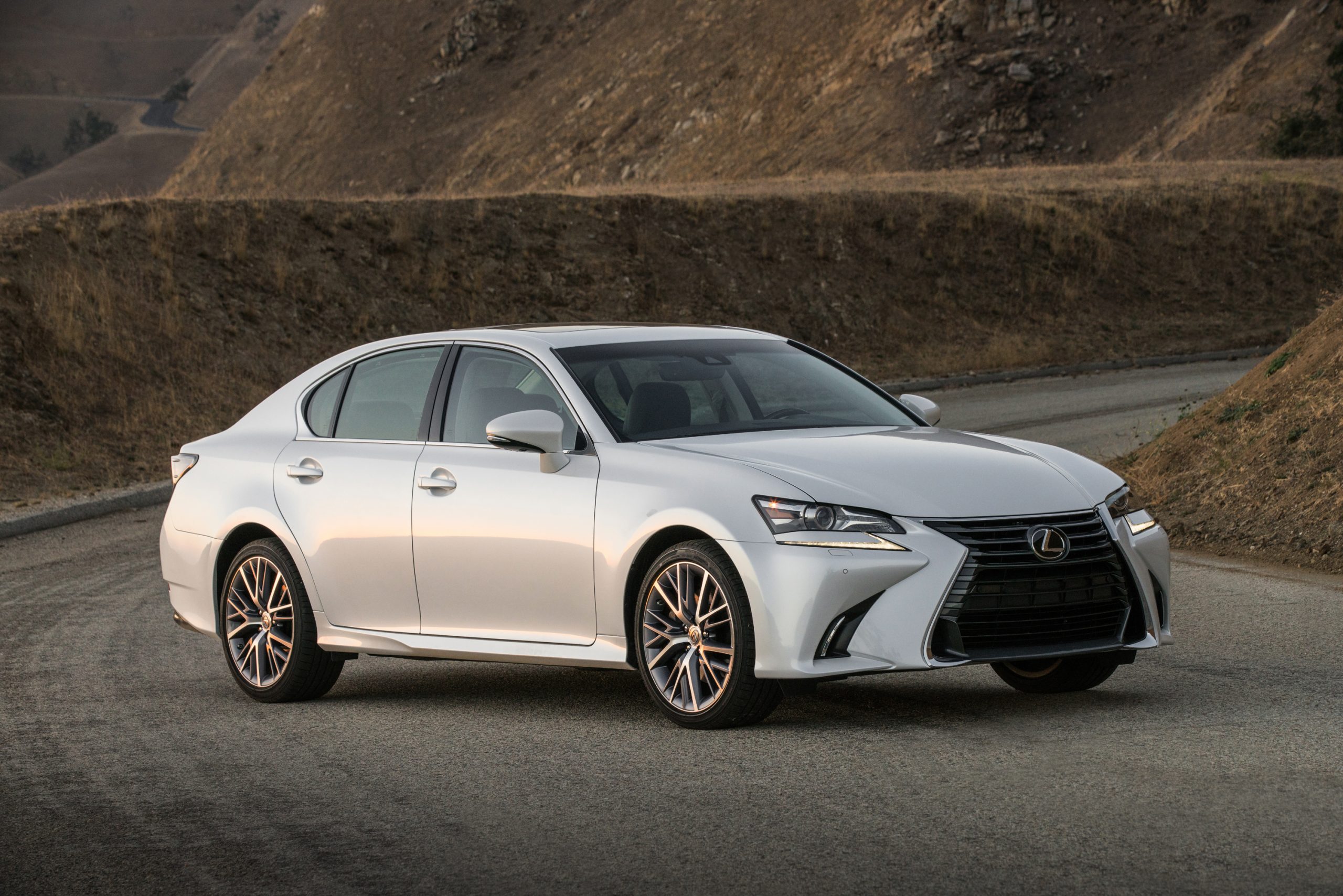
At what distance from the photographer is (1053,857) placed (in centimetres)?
500

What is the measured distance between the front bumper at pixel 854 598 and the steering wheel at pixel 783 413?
1.31 metres

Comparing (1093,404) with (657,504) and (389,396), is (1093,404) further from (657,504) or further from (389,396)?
(657,504)

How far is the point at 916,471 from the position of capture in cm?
673

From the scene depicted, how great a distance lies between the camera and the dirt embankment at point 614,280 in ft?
80.2

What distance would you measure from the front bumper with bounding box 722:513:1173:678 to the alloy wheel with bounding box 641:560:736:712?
0.21 m

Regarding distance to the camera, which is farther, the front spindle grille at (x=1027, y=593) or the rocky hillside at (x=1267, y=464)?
the rocky hillside at (x=1267, y=464)

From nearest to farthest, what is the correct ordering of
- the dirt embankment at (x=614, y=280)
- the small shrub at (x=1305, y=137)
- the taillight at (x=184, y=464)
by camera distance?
the taillight at (x=184, y=464), the dirt embankment at (x=614, y=280), the small shrub at (x=1305, y=137)

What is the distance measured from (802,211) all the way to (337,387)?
29428mm

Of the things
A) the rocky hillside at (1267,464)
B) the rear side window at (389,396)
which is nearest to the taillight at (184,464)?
the rear side window at (389,396)

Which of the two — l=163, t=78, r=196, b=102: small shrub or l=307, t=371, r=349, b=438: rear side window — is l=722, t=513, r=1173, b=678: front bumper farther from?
l=163, t=78, r=196, b=102: small shrub

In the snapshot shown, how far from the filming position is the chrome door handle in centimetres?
758

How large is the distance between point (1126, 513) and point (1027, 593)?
0.79 metres

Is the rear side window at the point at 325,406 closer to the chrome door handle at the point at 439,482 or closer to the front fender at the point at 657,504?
the chrome door handle at the point at 439,482

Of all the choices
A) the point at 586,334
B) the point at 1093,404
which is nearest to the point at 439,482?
the point at 586,334
